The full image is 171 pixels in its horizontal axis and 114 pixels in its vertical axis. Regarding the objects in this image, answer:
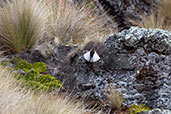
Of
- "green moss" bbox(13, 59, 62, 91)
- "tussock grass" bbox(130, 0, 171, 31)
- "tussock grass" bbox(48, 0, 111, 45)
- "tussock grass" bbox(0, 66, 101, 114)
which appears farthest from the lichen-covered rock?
"tussock grass" bbox(130, 0, 171, 31)

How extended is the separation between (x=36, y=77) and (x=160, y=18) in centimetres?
422

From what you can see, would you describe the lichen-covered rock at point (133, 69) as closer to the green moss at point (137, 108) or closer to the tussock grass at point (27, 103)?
the green moss at point (137, 108)

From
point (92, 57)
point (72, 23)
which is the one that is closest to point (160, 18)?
point (72, 23)

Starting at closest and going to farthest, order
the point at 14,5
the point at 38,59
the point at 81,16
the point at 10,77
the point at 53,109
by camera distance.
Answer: the point at 53,109 → the point at 10,77 → the point at 38,59 → the point at 14,5 → the point at 81,16

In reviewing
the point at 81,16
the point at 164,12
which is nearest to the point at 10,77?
the point at 81,16

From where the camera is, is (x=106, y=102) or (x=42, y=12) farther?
(x=42, y=12)

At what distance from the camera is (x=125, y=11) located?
23.6 ft

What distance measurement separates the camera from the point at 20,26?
15.0ft

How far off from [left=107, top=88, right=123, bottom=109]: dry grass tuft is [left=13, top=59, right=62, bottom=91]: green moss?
604mm

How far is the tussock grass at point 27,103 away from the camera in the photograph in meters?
2.66

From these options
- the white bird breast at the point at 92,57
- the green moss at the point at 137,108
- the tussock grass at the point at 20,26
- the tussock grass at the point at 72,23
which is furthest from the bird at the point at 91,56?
the tussock grass at the point at 72,23

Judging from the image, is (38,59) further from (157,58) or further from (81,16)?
(81,16)

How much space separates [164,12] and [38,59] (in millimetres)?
4018

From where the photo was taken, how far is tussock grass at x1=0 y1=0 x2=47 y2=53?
4.54 m
